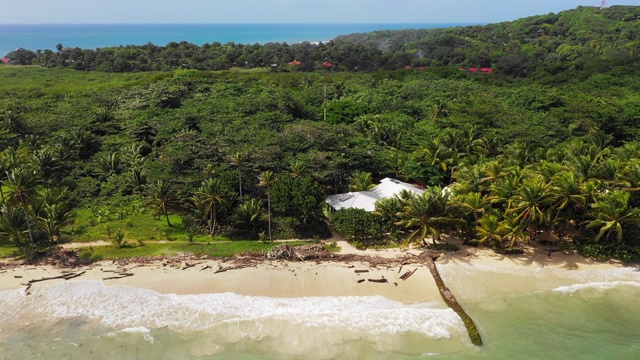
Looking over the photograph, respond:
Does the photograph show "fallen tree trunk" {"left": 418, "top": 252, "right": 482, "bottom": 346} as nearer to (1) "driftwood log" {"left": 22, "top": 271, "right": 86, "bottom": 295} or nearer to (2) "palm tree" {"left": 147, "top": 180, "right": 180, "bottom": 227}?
(2) "palm tree" {"left": 147, "top": 180, "right": 180, "bottom": 227}

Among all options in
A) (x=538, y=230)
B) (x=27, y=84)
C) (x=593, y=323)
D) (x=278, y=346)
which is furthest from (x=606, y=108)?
(x=27, y=84)

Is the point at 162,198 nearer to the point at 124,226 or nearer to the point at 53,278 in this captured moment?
the point at 124,226

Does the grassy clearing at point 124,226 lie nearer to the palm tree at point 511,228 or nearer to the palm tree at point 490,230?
the palm tree at point 490,230

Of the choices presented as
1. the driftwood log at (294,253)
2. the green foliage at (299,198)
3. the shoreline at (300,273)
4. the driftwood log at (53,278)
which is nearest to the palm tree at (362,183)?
the green foliage at (299,198)

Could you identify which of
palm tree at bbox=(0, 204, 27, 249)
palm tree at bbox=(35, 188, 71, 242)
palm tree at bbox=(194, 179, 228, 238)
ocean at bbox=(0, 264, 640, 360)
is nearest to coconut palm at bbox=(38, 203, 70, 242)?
palm tree at bbox=(35, 188, 71, 242)

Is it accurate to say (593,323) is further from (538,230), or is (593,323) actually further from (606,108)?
(606,108)

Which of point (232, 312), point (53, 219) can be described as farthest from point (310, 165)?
point (53, 219)
